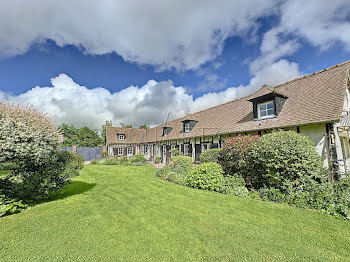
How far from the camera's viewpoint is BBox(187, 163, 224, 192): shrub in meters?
6.84

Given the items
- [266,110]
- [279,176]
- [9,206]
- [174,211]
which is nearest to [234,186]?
[279,176]

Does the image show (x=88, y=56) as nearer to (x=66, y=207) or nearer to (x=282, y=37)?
(x=66, y=207)

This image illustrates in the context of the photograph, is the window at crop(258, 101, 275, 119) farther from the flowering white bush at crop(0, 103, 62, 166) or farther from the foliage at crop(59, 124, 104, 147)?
the foliage at crop(59, 124, 104, 147)

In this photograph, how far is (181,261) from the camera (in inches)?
101

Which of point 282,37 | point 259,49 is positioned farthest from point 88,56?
point 282,37

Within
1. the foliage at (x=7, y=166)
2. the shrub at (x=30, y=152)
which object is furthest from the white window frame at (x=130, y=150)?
the foliage at (x=7, y=166)

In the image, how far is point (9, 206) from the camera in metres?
4.29

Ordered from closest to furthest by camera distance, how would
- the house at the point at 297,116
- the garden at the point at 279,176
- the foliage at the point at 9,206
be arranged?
the foliage at the point at 9,206, the garden at the point at 279,176, the house at the point at 297,116

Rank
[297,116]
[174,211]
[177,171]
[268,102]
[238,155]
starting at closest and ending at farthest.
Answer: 1. [174,211]
2. [238,155]
3. [297,116]
4. [268,102]
5. [177,171]

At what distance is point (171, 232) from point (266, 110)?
878cm

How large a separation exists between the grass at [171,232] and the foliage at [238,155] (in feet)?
7.35

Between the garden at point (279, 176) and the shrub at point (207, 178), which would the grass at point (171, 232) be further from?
the shrub at point (207, 178)

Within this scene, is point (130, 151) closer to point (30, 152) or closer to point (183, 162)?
point (183, 162)

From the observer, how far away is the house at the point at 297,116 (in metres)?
6.60
